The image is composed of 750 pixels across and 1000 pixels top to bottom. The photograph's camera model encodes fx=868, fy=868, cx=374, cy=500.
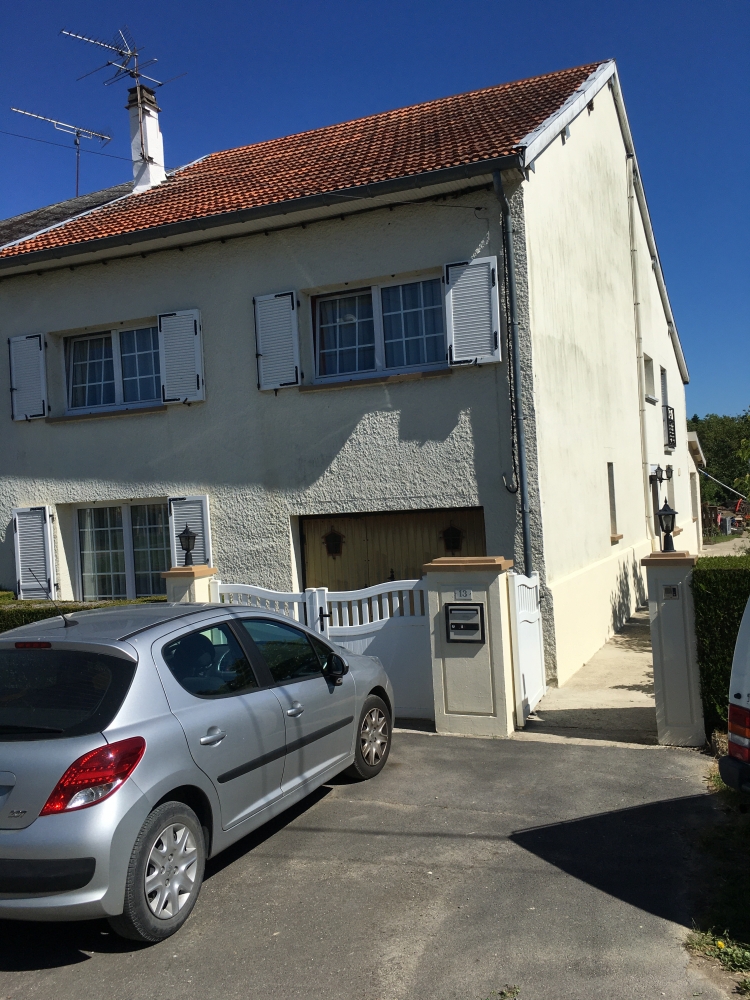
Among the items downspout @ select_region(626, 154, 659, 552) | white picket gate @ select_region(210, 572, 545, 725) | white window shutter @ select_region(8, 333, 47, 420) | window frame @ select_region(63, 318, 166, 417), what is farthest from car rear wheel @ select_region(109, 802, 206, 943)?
downspout @ select_region(626, 154, 659, 552)

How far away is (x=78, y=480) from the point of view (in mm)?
11641

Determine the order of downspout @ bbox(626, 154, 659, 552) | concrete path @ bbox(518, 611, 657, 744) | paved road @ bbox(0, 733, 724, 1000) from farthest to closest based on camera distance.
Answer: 1. downspout @ bbox(626, 154, 659, 552)
2. concrete path @ bbox(518, 611, 657, 744)
3. paved road @ bbox(0, 733, 724, 1000)

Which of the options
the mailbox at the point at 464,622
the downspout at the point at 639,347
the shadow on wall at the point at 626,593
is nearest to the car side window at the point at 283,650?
the mailbox at the point at 464,622

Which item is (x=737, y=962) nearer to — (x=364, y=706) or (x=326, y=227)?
(x=364, y=706)

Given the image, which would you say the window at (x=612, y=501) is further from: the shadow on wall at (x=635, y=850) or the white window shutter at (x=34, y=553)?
the white window shutter at (x=34, y=553)

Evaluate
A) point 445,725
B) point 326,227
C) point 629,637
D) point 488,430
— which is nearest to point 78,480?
point 326,227

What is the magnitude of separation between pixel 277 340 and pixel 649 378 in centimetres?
968

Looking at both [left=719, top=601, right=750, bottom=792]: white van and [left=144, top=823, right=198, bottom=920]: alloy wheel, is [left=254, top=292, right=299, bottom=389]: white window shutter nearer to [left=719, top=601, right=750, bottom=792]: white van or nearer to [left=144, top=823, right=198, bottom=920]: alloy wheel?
[left=144, top=823, right=198, bottom=920]: alloy wheel

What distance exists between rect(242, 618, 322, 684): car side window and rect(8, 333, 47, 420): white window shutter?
7247mm

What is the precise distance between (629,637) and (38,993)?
10.1 meters

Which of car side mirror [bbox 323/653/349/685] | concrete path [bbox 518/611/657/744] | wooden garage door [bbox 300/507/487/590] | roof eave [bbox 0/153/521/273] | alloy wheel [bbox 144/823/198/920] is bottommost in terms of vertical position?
concrete path [bbox 518/611/657/744]

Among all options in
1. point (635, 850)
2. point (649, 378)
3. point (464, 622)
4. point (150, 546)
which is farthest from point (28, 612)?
point (649, 378)

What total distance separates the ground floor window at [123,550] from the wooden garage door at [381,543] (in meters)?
2.08

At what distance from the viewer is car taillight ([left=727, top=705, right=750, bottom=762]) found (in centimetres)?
425
